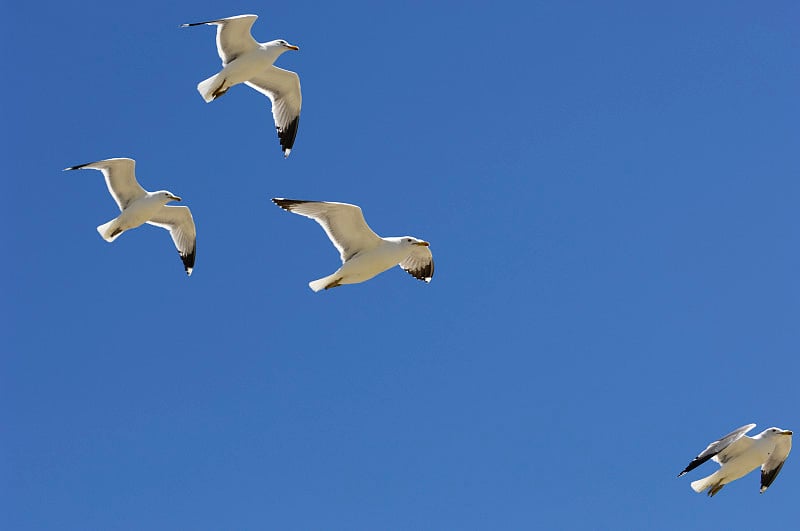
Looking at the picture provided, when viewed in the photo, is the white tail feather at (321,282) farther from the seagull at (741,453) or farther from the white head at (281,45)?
the seagull at (741,453)

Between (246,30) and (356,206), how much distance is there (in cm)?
388

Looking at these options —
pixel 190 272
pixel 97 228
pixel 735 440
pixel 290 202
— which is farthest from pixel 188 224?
pixel 735 440

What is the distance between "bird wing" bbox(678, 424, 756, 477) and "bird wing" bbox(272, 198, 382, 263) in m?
4.92

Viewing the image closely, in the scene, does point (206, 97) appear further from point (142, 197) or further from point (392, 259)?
point (392, 259)

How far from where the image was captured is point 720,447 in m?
14.5

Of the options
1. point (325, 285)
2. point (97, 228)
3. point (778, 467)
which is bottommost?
point (778, 467)

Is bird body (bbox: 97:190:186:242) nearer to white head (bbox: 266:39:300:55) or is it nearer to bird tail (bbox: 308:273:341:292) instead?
white head (bbox: 266:39:300:55)

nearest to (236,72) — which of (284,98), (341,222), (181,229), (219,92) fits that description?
(219,92)

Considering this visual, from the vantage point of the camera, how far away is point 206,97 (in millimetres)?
15586

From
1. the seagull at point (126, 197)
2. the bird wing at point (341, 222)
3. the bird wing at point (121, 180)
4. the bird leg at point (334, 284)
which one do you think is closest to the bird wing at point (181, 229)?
the seagull at point (126, 197)

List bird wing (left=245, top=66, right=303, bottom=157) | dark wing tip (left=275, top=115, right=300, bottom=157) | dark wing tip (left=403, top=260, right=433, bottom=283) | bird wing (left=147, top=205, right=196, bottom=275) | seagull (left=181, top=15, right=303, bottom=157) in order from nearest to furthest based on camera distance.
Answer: seagull (left=181, top=15, right=303, bottom=157), dark wing tip (left=403, top=260, right=433, bottom=283), bird wing (left=245, top=66, right=303, bottom=157), dark wing tip (left=275, top=115, right=300, bottom=157), bird wing (left=147, top=205, right=196, bottom=275)

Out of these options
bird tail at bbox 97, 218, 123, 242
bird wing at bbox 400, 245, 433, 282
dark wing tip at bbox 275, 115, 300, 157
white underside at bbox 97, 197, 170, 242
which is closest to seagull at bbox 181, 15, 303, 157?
dark wing tip at bbox 275, 115, 300, 157

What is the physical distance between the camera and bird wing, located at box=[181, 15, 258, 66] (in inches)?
613

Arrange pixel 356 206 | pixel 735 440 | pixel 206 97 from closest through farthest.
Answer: pixel 356 206 → pixel 735 440 → pixel 206 97
